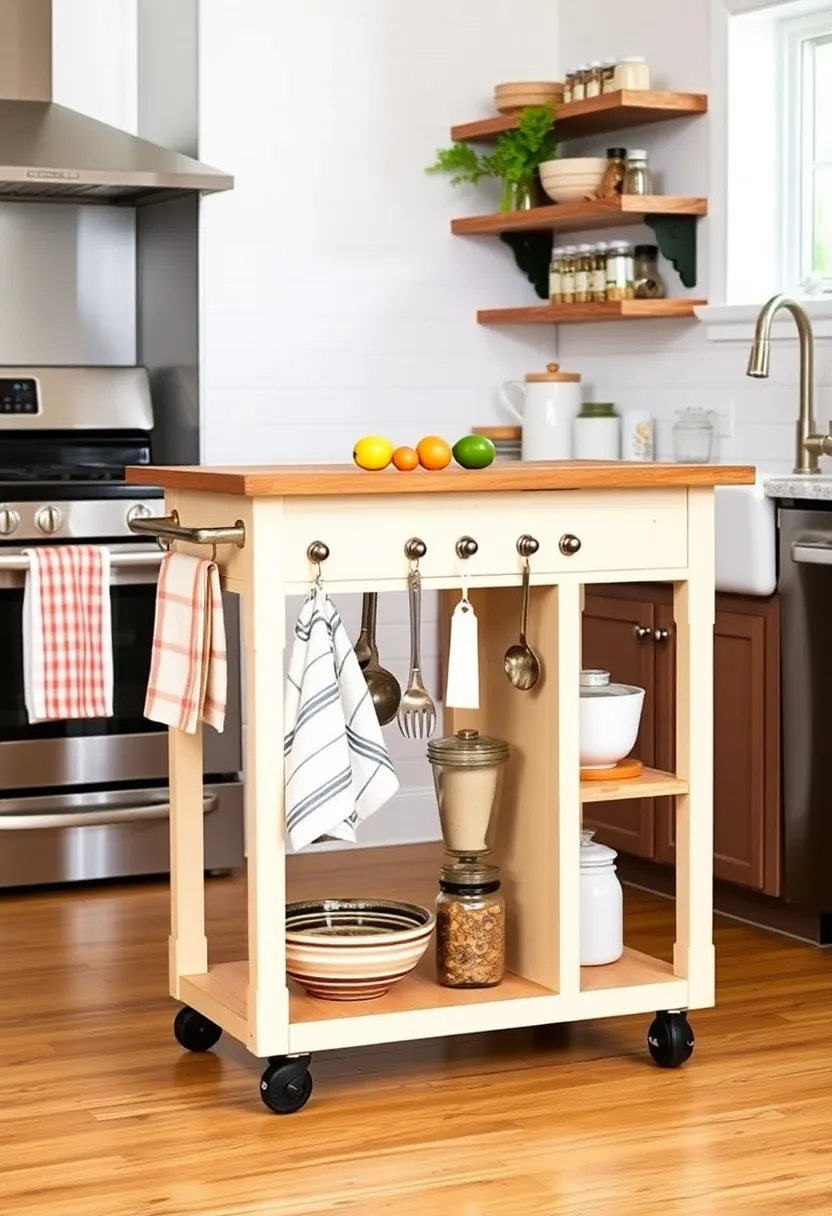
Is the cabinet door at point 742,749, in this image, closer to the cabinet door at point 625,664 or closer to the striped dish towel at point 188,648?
the cabinet door at point 625,664

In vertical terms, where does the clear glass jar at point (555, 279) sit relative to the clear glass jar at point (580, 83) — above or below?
below

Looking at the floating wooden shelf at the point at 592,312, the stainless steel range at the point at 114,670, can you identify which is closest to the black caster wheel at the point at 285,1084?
the stainless steel range at the point at 114,670

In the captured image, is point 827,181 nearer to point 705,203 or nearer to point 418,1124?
point 705,203

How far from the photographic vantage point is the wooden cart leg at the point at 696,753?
313 centimetres

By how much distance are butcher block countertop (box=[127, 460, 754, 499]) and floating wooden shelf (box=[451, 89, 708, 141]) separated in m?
1.67

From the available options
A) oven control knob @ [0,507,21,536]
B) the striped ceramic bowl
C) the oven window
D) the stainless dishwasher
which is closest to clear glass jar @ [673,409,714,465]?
the stainless dishwasher

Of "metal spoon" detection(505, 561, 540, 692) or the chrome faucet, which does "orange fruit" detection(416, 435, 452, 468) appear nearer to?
"metal spoon" detection(505, 561, 540, 692)

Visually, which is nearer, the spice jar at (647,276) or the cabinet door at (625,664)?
the cabinet door at (625,664)

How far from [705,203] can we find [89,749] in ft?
6.31

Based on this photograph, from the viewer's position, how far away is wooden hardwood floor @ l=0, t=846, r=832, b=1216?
256 cm

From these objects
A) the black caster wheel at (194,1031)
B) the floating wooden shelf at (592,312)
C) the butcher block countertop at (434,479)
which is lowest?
the black caster wheel at (194,1031)

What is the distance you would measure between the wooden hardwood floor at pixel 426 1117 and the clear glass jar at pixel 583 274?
1831 millimetres

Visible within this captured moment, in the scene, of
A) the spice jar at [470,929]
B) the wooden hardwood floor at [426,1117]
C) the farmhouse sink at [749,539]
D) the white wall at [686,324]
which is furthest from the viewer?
the white wall at [686,324]

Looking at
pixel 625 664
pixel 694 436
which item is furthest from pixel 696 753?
pixel 694 436
